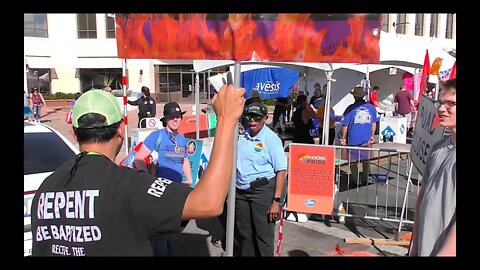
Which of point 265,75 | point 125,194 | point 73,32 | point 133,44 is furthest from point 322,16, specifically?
point 73,32

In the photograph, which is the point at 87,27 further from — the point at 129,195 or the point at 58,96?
the point at 129,195

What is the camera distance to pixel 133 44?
2549 mm

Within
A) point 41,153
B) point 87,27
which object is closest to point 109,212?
point 41,153

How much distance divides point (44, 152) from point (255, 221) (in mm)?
2482

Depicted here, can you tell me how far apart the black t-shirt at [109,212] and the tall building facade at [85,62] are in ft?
Answer: 106

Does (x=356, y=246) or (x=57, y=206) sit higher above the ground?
(x=57, y=206)

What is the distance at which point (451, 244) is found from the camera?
180 centimetres

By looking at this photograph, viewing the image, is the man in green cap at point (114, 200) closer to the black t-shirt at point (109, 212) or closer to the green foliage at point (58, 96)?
the black t-shirt at point (109, 212)

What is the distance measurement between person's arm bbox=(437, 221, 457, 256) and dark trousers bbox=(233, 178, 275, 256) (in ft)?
7.76

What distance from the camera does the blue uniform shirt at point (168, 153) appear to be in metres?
4.63

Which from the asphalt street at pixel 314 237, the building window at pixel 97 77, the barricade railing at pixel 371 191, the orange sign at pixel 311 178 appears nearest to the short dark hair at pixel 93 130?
the asphalt street at pixel 314 237

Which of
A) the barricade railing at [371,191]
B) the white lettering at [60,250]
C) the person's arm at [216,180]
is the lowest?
the barricade railing at [371,191]

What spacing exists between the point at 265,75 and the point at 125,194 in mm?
11055
